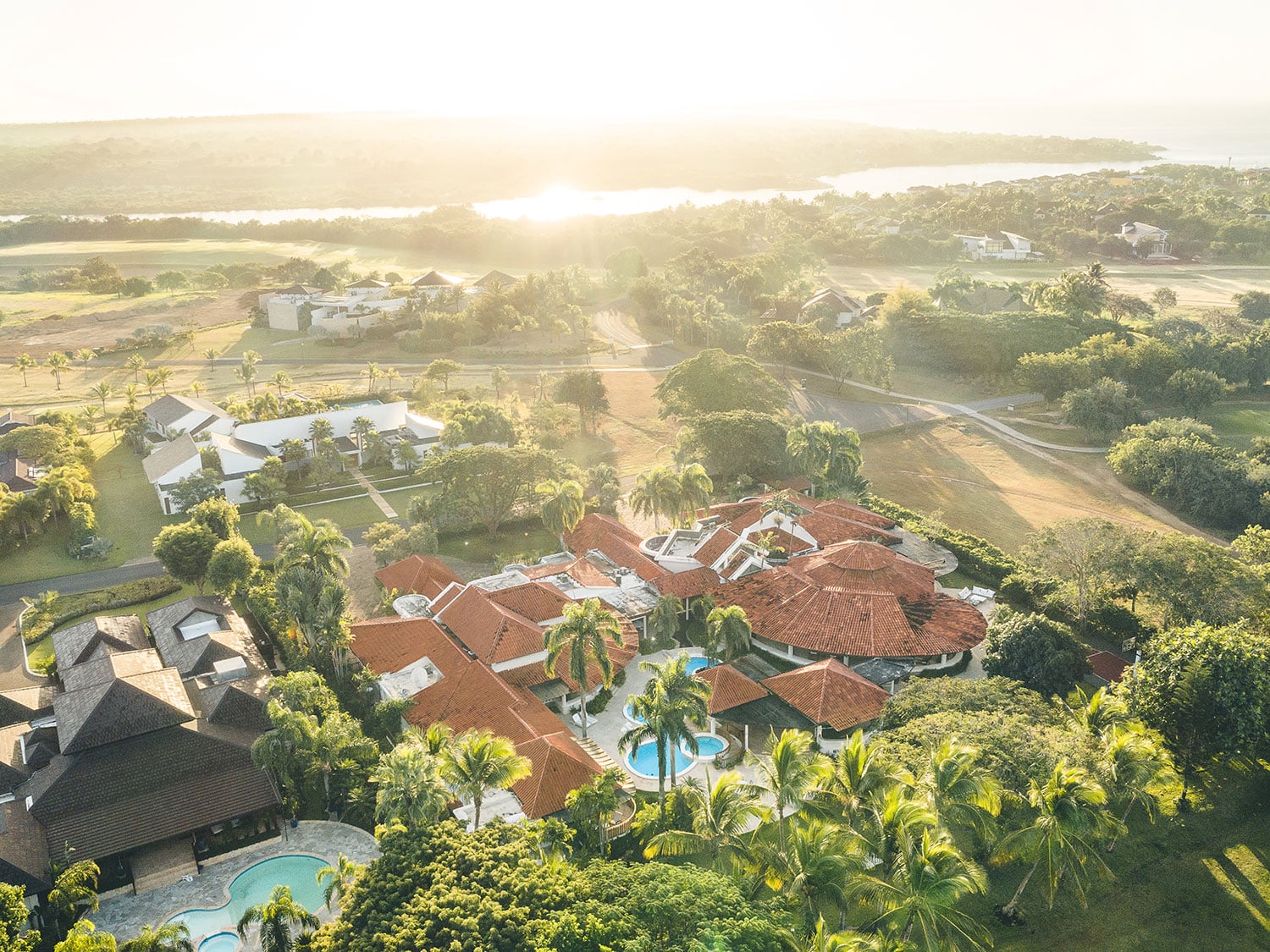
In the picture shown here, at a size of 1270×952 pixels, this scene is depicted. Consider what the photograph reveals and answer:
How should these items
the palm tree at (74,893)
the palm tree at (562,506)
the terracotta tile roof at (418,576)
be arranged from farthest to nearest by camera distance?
the palm tree at (562,506)
the terracotta tile roof at (418,576)
the palm tree at (74,893)

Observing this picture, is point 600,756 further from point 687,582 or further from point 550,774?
point 687,582

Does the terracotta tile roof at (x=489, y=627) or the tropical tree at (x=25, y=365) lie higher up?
the tropical tree at (x=25, y=365)

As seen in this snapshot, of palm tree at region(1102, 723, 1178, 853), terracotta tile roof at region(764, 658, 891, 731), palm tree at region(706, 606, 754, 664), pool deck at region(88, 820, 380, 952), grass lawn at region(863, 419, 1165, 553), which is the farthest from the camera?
grass lawn at region(863, 419, 1165, 553)

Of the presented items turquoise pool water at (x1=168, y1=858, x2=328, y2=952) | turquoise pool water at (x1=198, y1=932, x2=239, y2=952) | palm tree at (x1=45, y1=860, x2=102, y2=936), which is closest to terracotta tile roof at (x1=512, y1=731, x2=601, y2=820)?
turquoise pool water at (x1=168, y1=858, x2=328, y2=952)

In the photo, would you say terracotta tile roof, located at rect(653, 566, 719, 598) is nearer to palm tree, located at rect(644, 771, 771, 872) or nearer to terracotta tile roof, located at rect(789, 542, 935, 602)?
terracotta tile roof, located at rect(789, 542, 935, 602)

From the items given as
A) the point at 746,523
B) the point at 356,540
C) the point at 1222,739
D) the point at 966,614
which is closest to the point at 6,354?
the point at 356,540

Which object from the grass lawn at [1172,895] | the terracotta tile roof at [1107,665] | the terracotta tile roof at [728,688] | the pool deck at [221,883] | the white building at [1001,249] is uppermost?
the white building at [1001,249]

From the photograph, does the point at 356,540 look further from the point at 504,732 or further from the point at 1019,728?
the point at 1019,728

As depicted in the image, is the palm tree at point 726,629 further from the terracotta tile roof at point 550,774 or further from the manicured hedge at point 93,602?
the manicured hedge at point 93,602

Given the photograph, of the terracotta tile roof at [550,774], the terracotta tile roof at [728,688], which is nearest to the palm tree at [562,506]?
the terracotta tile roof at [728,688]
